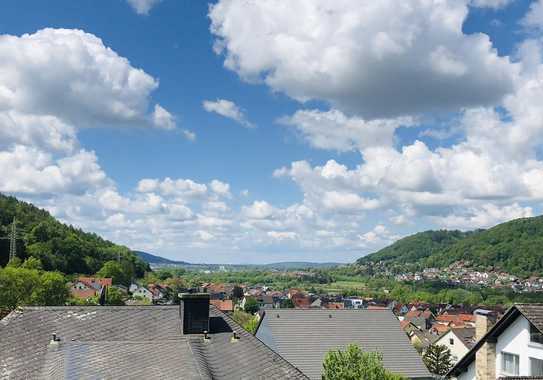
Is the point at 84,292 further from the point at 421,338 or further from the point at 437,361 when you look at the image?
the point at 437,361

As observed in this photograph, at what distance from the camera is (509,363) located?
21734 mm

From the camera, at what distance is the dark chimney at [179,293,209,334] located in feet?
80.3

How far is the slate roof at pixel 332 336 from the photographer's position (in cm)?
3559

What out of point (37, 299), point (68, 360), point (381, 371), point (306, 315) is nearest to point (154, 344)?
point (68, 360)

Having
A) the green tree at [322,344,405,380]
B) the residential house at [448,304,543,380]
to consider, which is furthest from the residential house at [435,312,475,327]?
the green tree at [322,344,405,380]

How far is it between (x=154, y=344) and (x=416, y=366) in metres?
20.5

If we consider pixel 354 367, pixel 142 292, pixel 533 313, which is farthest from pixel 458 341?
pixel 142 292

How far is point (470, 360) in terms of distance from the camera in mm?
23578

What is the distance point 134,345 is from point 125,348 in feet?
1.41

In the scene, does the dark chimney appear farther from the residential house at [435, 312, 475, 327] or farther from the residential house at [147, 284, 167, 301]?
the residential house at [147, 284, 167, 301]

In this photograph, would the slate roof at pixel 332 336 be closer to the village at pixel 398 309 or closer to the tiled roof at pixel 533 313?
the village at pixel 398 309

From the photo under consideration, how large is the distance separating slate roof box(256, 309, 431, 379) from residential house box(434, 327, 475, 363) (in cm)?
4254

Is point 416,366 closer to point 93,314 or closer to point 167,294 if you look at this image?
point 93,314

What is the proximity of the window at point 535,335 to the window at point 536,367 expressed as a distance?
732 mm
